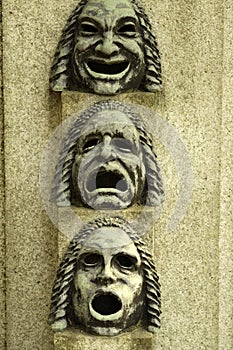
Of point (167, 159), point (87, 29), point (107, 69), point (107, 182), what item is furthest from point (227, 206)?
point (87, 29)

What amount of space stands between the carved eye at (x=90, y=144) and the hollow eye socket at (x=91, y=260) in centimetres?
28

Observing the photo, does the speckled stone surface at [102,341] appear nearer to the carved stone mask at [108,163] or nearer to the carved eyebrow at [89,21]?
the carved stone mask at [108,163]

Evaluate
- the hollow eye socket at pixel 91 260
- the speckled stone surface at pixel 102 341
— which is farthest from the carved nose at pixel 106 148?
the speckled stone surface at pixel 102 341

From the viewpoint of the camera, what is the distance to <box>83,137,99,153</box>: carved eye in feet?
5.34

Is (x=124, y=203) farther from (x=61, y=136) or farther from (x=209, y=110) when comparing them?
(x=209, y=110)

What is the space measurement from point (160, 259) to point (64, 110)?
0.54 meters

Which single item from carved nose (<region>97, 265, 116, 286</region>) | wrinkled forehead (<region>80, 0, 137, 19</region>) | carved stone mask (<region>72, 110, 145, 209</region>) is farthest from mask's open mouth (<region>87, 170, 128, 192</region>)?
wrinkled forehead (<region>80, 0, 137, 19</region>)

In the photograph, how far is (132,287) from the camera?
158 centimetres

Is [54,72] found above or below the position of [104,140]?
above

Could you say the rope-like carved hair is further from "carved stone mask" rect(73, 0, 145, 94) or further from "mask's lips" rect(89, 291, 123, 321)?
"mask's lips" rect(89, 291, 123, 321)

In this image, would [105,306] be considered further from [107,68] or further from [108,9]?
[108,9]

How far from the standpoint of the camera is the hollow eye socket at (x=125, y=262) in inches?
62.6


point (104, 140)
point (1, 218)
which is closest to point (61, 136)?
point (104, 140)

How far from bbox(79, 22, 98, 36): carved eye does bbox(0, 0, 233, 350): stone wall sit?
11 centimetres
